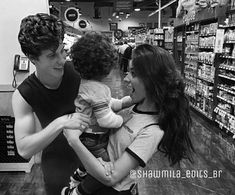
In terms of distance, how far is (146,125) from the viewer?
4.44 feet

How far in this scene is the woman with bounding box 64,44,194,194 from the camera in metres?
1.29

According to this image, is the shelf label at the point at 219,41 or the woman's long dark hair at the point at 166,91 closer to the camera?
the woman's long dark hair at the point at 166,91

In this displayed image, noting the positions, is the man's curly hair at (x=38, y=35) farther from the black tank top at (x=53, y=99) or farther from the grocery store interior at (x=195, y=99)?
the grocery store interior at (x=195, y=99)

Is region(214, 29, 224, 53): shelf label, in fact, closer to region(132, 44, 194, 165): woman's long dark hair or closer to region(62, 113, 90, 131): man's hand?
region(132, 44, 194, 165): woman's long dark hair

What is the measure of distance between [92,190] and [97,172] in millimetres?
191

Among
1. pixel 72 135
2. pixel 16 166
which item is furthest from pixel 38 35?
pixel 16 166

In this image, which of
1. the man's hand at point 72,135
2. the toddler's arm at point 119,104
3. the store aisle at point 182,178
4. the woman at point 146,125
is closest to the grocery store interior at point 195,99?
the store aisle at point 182,178

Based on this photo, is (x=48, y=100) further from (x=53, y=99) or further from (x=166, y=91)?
(x=166, y=91)

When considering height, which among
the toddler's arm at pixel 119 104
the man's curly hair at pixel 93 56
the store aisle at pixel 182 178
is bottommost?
the store aisle at pixel 182 178

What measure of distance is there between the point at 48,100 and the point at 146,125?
0.57 m

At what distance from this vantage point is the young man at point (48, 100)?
1346mm

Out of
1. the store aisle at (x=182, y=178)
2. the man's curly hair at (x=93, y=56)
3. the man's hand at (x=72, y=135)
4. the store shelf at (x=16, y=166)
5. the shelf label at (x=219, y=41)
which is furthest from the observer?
the shelf label at (x=219, y=41)

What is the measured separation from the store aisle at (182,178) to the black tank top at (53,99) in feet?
7.14

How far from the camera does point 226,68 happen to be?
5.59 meters
